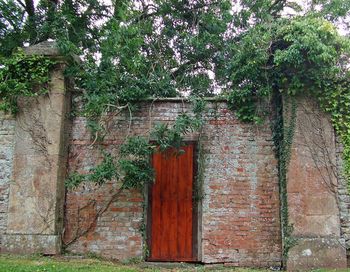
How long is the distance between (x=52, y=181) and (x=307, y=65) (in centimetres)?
498

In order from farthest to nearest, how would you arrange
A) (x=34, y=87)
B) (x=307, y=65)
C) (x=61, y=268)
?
1. (x=34, y=87)
2. (x=307, y=65)
3. (x=61, y=268)

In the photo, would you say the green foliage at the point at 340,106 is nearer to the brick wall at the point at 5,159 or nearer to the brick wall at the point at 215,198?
the brick wall at the point at 215,198

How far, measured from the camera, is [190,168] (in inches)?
287

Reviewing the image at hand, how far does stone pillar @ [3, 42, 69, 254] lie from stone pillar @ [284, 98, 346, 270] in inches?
161

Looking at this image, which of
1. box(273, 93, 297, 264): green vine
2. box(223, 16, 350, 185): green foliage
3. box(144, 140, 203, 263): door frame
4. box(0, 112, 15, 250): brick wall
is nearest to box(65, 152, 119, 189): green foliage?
box(144, 140, 203, 263): door frame

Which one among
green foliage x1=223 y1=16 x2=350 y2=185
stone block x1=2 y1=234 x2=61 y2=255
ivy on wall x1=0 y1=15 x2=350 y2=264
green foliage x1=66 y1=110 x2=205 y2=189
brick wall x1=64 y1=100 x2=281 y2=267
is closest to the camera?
green foliage x1=223 y1=16 x2=350 y2=185

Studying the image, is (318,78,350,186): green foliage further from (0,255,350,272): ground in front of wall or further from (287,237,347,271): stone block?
(0,255,350,272): ground in front of wall

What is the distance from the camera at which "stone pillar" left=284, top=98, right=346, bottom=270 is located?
20.7ft

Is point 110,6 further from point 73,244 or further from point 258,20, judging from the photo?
point 73,244

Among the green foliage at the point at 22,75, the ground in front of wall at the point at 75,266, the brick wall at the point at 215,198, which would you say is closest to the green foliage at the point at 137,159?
the brick wall at the point at 215,198

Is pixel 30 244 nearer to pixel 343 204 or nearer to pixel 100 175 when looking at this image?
pixel 100 175

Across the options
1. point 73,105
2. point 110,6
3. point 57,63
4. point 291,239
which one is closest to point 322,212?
point 291,239

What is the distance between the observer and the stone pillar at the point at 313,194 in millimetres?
6297

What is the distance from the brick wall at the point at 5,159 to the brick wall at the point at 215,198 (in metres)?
1.09
